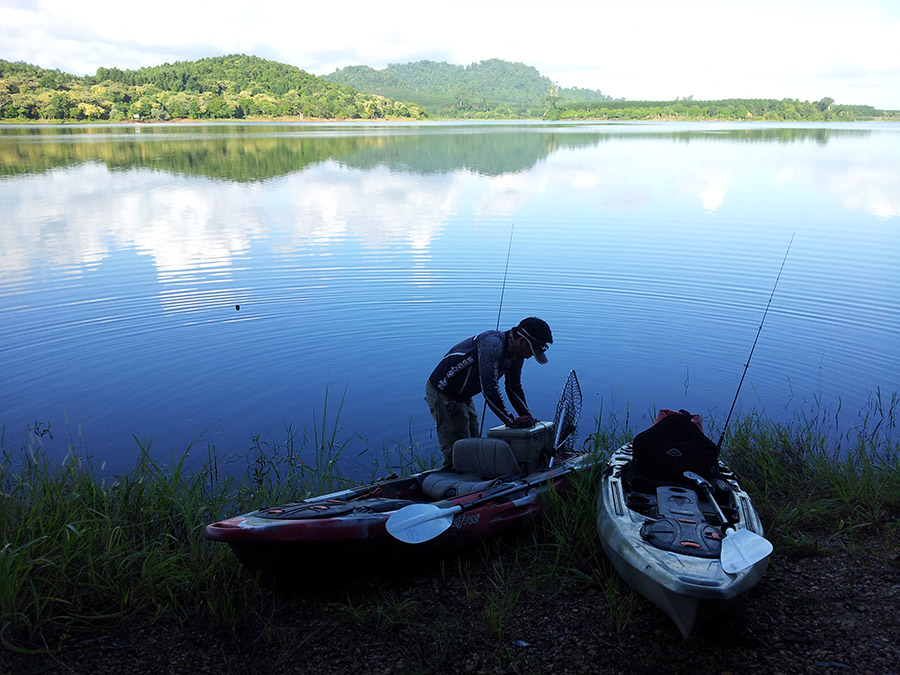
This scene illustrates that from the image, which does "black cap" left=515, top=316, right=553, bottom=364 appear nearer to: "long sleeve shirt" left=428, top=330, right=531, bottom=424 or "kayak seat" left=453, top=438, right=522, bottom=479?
"long sleeve shirt" left=428, top=330, right=531, bottom=424

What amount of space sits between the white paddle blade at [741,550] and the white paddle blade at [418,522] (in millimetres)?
1754

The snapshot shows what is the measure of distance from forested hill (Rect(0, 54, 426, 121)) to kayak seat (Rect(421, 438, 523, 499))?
9583 centimetres

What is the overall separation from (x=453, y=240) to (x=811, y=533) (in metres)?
13.5

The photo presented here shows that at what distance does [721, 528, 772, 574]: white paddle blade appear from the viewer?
3914 mm

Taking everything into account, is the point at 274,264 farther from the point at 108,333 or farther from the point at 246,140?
the point at 246,140

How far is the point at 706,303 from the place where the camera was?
1288 centimetres

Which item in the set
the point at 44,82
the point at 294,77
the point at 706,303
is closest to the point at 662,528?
the point at 706,303

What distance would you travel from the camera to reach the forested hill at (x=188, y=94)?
87.8 m

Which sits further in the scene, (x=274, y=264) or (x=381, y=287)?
(x=274, y=264)

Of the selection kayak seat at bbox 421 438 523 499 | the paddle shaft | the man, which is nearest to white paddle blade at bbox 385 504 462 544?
kayak seat at bbox 421 438 523 499

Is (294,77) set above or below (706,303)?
above

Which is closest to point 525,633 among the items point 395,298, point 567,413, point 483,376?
point 483,376

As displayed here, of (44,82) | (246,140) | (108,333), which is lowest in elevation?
(108,333)

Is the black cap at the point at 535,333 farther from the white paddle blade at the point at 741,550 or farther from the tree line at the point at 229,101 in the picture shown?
the tree line at the point at 229,101
